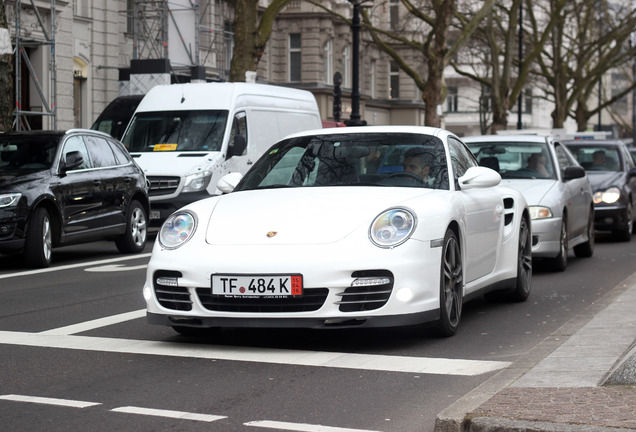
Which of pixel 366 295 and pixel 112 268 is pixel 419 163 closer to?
pixel 366 295

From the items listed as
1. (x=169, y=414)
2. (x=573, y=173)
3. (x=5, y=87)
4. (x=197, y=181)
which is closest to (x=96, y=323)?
(x=169, y=414)

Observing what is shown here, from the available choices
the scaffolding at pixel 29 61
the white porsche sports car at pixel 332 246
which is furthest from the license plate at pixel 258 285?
the scaffolding at pixel 29 61

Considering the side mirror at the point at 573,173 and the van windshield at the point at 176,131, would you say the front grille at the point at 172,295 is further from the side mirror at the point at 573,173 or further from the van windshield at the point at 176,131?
the van windshield at the point at 176,131

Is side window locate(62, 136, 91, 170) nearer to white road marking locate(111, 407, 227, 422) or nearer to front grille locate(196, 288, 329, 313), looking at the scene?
front grille locate(196, 288, 329, 313)

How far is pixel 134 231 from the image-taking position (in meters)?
16.1

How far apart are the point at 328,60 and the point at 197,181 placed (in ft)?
130

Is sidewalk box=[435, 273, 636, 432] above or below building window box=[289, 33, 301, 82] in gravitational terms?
below

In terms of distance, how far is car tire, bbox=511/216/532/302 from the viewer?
981 cm

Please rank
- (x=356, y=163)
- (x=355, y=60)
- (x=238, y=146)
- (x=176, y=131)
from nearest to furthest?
(x=356, y=163), (x=238, y=146), (x=176, y=131), (x=355, y=60)

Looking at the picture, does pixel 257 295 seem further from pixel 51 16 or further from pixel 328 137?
pixel 51 16

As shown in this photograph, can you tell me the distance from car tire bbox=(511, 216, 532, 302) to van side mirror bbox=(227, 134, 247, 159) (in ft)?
30.4

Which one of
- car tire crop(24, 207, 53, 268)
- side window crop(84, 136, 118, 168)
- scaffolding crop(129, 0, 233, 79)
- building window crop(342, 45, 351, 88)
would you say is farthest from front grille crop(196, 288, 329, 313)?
building window crop(342, 45, 351, 88)

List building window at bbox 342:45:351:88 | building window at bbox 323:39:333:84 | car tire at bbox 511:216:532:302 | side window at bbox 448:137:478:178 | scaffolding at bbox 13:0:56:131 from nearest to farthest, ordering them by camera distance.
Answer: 1. side window at bbox 448:137:478:178
2. car tire at bbox 511:216:532:302
3. scaffolding at bbox 13:0:56:131
4. building window at bbox 323:39:333:84
5. building window at bbox 342:45:351:88

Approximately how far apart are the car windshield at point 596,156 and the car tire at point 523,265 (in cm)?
941
